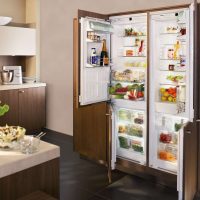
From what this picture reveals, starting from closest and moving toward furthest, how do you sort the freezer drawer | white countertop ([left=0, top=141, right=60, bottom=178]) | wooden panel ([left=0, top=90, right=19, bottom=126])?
white countertop ([left=0, top=141, right=60, bottom=178])
the freezer drawer
wooden panel ([left=0, top=90, right=19, bottom=126])

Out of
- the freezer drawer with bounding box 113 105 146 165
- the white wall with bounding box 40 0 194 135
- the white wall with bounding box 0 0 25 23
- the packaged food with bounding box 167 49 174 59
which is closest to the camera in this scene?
the packaged food with bounding box 167 49 174 59

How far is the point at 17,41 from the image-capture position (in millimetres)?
5195

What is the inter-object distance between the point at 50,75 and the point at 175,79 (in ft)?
9.13

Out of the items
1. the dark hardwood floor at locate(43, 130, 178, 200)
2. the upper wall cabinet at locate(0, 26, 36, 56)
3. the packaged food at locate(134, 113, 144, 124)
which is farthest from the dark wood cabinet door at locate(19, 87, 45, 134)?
the packaged food at locate(134, 113, 144, 124)

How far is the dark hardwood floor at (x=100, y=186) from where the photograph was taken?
3047 mm

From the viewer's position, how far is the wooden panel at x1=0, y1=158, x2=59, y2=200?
1.93 m

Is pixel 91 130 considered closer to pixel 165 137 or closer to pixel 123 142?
pixel 123 142

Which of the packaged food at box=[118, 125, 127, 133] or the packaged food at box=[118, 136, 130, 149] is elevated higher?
the packaged food at box=[118, 125, 127, 133]

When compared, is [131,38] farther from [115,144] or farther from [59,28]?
[59,28]

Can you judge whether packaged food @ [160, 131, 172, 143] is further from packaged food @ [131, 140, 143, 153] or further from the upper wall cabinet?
the upper wall cabinet

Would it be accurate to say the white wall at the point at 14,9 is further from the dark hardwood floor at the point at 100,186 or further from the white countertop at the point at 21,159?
the white countertop at the point at 21,159

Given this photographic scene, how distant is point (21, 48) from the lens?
17.3 ft

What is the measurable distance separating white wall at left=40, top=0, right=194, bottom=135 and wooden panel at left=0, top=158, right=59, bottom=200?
2840 millimetres

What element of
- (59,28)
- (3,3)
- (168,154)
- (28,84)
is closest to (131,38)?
(168,154)
